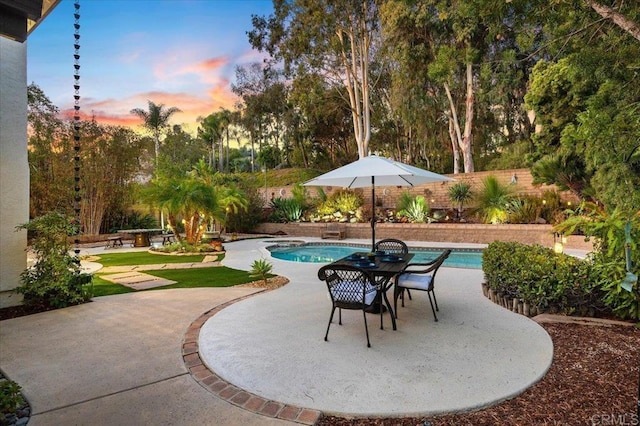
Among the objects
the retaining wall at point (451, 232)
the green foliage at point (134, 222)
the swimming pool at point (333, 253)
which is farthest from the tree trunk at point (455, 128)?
the green foliage at point (134, 222)

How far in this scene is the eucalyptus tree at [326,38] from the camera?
59.0 ft

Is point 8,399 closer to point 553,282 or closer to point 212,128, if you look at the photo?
point 553,282

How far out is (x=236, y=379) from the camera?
274cm

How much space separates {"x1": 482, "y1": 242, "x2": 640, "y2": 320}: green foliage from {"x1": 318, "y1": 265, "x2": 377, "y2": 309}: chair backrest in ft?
7.12

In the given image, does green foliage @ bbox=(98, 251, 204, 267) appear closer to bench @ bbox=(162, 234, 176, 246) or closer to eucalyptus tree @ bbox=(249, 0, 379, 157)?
bench @ bbox=(162, 234, 176, 246)

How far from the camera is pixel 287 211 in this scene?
1711cm

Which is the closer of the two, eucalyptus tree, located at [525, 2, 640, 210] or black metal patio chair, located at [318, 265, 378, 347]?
black metal patio chair, located at [318, 265, 378, 347]

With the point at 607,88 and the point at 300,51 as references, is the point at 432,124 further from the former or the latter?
the point at 607,88

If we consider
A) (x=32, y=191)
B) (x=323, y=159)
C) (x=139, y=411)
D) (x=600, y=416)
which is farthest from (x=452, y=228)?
(x=323, y=159)

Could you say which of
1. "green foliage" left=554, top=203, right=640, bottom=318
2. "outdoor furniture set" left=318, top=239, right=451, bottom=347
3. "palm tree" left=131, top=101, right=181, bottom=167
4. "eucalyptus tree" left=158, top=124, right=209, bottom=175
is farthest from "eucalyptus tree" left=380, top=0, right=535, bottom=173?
"palm tree" left=131, top=101, right=181, bottom=167

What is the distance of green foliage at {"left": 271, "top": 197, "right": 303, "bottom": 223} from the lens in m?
17.0

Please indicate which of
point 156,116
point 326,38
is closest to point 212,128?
point 156,116

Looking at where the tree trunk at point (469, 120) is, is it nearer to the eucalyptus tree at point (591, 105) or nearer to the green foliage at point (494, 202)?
the green foliage at point (494, 202)

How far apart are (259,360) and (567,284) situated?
368cm
